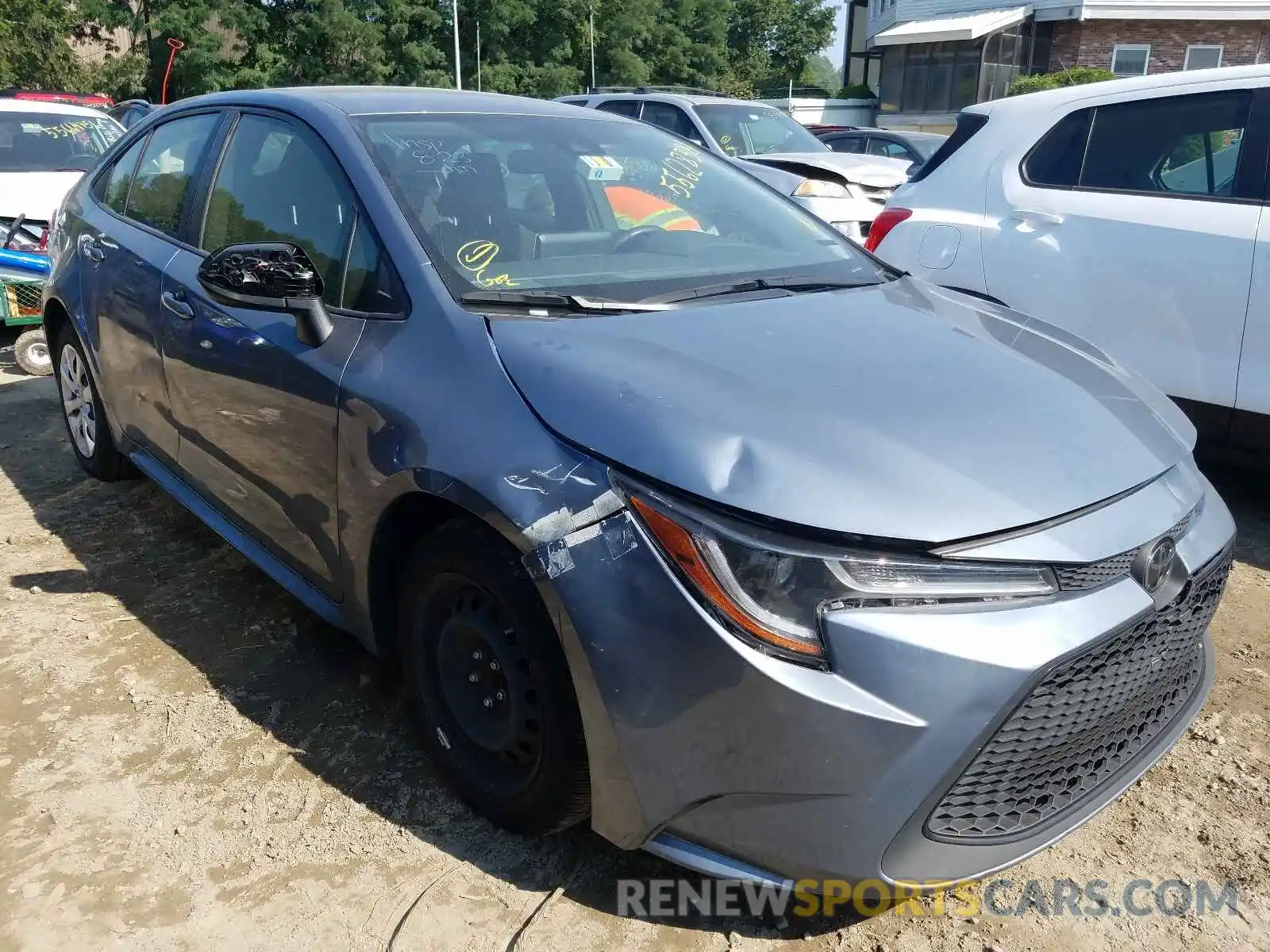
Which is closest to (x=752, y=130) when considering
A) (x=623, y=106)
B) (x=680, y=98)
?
(x=680, y=98)

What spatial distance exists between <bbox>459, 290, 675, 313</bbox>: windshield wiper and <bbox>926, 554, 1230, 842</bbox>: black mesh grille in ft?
3.96

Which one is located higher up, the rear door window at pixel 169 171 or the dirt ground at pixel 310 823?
the rear door window at pixel 169 171

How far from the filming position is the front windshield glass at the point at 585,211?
2590 millimetres

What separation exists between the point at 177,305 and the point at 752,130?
26.4ft

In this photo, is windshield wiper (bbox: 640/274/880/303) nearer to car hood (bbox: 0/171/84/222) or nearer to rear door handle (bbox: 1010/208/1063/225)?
rear door handle (bbox: 1010/208/1063/225)

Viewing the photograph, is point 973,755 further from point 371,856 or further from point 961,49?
point 961,49

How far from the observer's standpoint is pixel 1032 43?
30109 millimetres

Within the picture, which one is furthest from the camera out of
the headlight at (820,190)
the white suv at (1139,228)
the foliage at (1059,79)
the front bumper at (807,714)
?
the foliage at (1059,79)

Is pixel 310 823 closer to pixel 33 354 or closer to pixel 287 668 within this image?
pixel 287 668

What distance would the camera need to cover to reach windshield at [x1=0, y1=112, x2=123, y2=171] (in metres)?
8.38

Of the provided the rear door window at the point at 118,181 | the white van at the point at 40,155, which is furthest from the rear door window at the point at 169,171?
the white van at the point at 40,155

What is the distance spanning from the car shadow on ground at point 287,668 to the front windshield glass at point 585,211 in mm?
1247

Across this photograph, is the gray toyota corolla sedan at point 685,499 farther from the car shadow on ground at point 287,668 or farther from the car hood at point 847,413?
the car shadow on ground at point 287,668

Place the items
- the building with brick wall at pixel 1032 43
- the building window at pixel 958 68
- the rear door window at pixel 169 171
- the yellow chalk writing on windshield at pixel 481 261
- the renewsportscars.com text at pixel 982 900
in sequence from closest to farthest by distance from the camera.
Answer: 1. the renewsportscars.com text at pixel 982 900
2. the yellow chalk writing on windshield at pixel 481 261
3. the rear door window at pixel 169 171
4. the building with brick wall at pixel 1032 43
5. the building window at pixel 958 68
